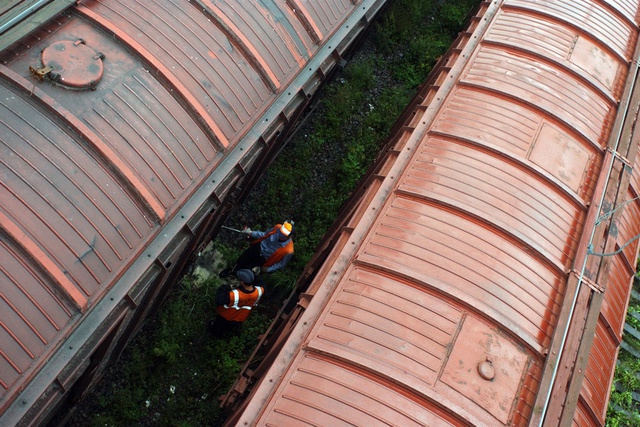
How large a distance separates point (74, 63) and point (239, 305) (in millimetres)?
3310

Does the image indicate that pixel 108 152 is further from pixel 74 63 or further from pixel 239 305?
pixel 239 305

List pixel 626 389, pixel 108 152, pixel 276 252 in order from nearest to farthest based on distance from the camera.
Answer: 1. pixel 108 152
2. pixel 276 252
3. pixel 626 389

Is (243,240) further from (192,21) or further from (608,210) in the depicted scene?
(608,210)

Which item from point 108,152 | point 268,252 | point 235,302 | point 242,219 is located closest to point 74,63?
point 108,152

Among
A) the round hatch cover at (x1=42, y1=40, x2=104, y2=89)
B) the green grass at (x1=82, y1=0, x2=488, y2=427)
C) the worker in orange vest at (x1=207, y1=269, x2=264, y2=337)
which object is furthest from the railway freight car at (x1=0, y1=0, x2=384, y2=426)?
the worker in orange vest at (x1=207, y1=269, x2=264, y2=337)

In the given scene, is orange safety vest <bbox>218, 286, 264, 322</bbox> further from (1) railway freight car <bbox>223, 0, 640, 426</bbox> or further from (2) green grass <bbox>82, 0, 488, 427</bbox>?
(1) railway freight car <bbox>223, 0, 640, 426</bbox>

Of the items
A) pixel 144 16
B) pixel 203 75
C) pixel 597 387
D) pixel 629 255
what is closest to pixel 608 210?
pixel 629 255

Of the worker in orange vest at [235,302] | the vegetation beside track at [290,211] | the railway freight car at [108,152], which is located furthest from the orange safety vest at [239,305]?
the railway freight car at [108,152]

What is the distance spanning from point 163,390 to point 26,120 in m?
3.71

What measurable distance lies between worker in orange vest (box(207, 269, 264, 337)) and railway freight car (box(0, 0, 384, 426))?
2.25 feet

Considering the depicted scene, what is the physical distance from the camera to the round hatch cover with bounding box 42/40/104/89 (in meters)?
5.39

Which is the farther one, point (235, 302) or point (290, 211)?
point (290, 211)

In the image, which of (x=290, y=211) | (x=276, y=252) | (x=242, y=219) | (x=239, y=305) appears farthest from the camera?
(x=290, y=211)

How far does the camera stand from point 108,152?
527cm
